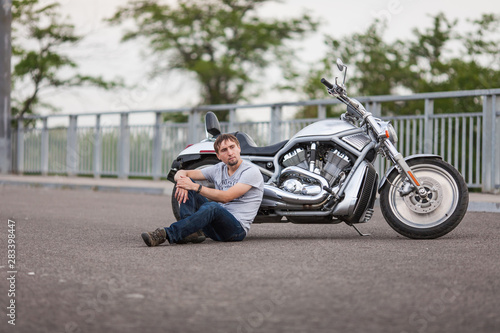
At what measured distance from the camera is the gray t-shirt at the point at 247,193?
21.8 ft

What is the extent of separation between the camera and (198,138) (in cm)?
1691

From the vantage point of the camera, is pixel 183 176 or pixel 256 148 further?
pixel 256 148

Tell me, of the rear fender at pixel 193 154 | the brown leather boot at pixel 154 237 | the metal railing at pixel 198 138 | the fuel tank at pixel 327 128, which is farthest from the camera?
the metal railing at pixel 198 138

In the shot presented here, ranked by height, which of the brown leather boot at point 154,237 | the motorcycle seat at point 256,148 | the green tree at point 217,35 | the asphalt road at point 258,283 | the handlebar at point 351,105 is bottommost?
the asphalt road at point 258,283

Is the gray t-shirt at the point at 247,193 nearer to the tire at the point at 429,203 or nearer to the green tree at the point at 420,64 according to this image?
the tire at the point at 429,203

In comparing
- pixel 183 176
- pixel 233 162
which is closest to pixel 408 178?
pixel 233 162

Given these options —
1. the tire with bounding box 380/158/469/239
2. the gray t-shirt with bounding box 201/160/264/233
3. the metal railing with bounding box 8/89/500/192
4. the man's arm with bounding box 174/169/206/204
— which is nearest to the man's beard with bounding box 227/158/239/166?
the gray t-shirt with bounding box 201/160/264/233

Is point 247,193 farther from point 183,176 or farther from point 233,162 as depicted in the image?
point 183,176

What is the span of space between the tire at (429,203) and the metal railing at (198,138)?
515 centimetres

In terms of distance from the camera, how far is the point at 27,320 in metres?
3.51

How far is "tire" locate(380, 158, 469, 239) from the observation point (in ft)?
21.8

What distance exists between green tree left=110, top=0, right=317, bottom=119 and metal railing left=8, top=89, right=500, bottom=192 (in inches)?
688

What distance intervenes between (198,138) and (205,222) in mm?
10685

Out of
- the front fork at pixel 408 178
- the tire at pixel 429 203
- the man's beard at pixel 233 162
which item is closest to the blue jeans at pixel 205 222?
the man's beard at pixel 233 162
